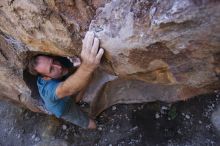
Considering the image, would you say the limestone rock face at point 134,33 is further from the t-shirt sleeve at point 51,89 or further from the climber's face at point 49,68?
the t-shirt sleeve at point 51,89

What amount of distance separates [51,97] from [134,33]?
87 cm

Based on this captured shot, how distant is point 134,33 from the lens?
5.37 feet

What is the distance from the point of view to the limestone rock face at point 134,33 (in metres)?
1.49

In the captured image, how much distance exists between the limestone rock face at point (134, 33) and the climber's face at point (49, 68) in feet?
0.23

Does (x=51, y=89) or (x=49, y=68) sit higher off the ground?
(x=49, y=68)

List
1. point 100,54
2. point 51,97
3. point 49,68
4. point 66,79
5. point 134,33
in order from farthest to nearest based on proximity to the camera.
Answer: point 51,97, point 49,68, point 66,79, point 100,54, point 134,33

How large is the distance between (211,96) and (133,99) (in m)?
0.54

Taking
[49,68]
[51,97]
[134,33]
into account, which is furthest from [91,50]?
[51,97]

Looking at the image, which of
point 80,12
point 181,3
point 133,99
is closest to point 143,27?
point 181,3

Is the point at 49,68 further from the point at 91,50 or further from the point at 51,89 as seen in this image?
the point at 91,50

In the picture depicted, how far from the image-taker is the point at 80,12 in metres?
1.78

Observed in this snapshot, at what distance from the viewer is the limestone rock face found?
1.49 meters

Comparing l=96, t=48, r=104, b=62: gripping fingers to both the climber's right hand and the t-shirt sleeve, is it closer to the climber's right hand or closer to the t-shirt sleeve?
the climber's right hand

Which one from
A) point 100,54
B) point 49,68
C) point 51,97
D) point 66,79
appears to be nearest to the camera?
point 100,54
